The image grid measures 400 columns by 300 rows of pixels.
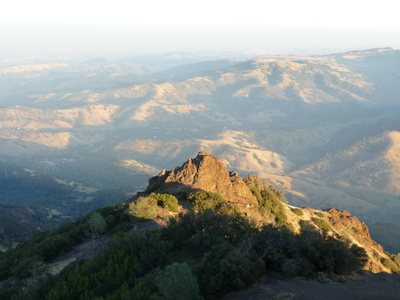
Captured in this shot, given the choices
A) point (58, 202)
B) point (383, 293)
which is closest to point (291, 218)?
point (383, 293)

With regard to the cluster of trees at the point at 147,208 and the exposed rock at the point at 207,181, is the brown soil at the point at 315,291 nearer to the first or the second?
the cluster of trees at the point at 147,208

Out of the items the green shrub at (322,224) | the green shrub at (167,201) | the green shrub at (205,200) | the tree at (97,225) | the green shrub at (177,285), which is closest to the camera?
the green shrub at (177,285)

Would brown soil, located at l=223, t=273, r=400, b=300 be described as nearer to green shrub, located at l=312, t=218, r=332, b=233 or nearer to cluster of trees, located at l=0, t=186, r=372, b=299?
cluster of trees, located at l=0, t=186, r=372, b=299

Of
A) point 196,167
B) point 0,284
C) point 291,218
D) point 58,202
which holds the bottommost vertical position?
point 58,202

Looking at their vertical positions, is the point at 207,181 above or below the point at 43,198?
above

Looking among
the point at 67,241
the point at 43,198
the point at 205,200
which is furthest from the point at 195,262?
the point at 43,198

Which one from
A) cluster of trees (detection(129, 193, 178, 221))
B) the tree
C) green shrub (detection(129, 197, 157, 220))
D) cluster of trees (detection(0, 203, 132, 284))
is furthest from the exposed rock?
the tree

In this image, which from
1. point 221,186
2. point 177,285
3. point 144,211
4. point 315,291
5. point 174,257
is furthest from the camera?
point 221,186

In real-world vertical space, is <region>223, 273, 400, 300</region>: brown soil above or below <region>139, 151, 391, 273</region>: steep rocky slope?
above

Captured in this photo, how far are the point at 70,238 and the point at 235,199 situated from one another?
17.7 metres

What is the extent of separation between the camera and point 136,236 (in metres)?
20.3

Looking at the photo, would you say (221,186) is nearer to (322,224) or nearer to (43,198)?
(322,224)

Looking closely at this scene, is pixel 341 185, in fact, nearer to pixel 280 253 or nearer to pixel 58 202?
pixel 58 202

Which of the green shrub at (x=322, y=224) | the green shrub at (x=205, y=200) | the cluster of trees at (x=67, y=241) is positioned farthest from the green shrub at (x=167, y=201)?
the green shrub at (x=322, y=224)
